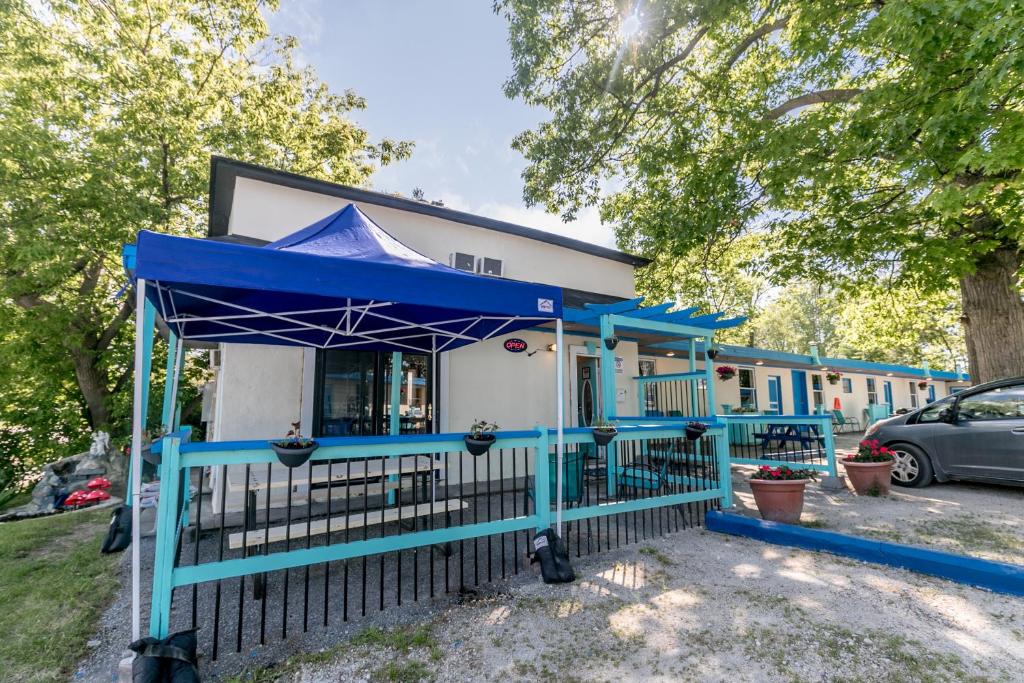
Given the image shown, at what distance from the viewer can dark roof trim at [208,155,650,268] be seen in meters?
6.33

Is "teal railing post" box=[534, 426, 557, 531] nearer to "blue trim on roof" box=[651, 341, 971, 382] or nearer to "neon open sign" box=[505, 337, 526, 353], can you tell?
"neon open sign" box=[505, 337, 526, 353]

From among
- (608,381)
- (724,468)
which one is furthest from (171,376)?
(724,468)

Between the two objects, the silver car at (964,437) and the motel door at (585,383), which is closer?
the silver car at (964,437)

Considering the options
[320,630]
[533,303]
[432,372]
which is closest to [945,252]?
[533,303]

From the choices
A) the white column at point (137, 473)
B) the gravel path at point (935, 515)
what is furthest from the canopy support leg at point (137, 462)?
the gravel path at point (935, 515)

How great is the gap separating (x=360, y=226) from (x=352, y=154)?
1323 cm

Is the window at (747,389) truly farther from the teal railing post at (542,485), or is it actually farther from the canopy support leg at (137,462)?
the canopy support leg at (137,462)

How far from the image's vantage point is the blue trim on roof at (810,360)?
40.1ft

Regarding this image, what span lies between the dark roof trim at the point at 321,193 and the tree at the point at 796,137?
81.5 inches

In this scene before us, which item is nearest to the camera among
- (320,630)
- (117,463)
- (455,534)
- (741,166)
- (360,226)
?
(320,630)

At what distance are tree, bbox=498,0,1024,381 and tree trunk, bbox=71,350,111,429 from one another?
12.5 m

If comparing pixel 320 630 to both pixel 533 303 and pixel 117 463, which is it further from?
pixel 117 463

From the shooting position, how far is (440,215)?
773 centimetres

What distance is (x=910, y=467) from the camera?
6.75 m
